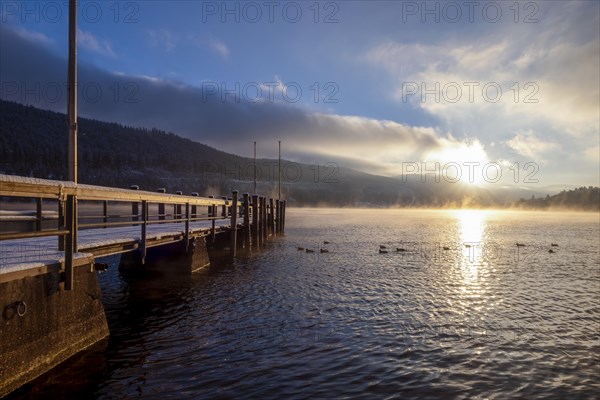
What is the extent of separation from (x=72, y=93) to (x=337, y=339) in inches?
332

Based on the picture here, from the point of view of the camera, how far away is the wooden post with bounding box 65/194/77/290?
23.0ft

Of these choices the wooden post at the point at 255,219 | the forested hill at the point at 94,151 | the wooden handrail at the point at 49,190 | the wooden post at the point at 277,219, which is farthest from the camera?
the forested hill at the point at 94,151

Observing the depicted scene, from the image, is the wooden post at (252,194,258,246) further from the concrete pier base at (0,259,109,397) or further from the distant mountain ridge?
the distant mountain ridge

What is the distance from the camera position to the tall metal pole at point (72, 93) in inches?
377

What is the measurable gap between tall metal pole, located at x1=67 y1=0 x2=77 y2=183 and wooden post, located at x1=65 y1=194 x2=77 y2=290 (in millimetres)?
2504

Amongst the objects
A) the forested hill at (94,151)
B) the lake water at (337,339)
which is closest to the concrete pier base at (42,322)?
the lake water at (337,339)

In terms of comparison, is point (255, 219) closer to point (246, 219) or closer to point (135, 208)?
point (246, 219)

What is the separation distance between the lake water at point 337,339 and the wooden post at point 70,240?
1.42m

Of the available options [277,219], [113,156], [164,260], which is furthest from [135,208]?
[113,156]

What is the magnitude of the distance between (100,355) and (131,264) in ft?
30.5

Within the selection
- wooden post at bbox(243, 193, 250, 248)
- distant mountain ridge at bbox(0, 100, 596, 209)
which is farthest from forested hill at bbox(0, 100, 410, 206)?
wooden post at bbox(243, 193, 250, 248)

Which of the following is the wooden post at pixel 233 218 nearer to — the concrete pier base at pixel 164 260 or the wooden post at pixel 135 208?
the wooden post at pixel 135 208

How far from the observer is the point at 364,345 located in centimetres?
927

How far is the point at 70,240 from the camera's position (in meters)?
7.05
